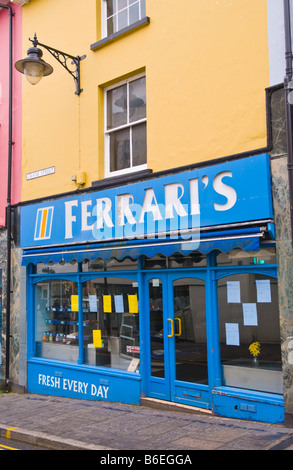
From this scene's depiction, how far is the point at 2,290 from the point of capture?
11.1 meters

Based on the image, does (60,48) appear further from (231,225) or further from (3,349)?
(3,349)

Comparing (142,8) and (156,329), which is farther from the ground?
(142,8)

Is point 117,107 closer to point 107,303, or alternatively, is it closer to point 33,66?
point 33,66

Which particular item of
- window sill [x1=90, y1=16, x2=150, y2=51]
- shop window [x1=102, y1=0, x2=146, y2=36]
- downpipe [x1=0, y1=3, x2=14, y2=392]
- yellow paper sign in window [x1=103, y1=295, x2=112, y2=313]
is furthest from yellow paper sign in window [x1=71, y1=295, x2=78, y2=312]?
shop window [x1=102, y1=0, x2=146, y2=36]

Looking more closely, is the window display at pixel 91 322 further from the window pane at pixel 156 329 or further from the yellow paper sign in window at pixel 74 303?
the window pane at pixel 156 329

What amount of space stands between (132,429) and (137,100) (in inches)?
229

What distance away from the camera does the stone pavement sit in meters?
5.76

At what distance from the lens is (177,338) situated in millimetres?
7664

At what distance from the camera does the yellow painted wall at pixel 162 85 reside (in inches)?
273

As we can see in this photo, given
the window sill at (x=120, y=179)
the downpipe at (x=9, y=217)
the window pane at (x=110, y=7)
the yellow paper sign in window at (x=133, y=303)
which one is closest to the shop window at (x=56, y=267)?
the downpipe at (x=9, y=217)

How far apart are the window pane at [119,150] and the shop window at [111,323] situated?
224 cm

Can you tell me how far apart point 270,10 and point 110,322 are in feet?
19.7

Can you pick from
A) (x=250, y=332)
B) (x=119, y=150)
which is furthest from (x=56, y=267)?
(x=250, y=332)

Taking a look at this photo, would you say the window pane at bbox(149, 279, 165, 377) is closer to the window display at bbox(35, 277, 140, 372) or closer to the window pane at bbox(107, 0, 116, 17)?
the window display at bbox(35, 277, 140, 372)
